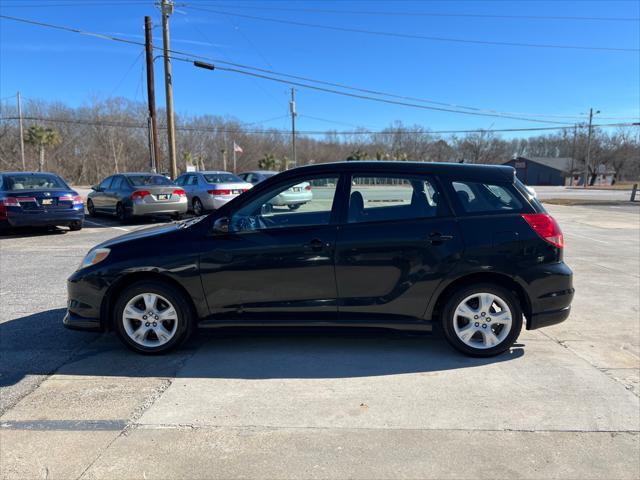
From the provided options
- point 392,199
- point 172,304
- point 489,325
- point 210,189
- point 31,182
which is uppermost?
point 31,182

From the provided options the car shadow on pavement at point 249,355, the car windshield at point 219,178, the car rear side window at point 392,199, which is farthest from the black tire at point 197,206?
the car rear side window at point 392,199

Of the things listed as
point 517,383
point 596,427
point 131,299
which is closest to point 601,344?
point 517,383

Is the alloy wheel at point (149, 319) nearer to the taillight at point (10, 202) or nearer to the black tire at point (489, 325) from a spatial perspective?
the black tire at point (489, 325)

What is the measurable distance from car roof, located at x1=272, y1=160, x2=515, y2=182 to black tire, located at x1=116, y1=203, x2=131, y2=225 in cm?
1128

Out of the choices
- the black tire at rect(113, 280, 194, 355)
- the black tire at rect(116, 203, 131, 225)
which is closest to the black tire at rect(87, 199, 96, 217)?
the black tire at rect(116, 203, 131, 225)

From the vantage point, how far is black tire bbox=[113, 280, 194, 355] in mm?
4074

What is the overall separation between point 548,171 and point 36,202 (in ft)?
309

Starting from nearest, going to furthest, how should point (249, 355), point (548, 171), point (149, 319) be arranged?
point (149, 319), point (249, 355), point (548, 171)

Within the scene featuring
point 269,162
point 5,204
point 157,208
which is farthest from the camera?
point 269,162

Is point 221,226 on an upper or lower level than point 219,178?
lower

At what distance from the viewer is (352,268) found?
3994 millimetres

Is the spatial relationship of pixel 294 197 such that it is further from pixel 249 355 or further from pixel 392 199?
pixel 249 355

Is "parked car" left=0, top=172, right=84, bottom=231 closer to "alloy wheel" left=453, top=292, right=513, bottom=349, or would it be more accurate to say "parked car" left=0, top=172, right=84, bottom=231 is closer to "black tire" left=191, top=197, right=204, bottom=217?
"black tire" left=191, top=197, right=204, bottom=217

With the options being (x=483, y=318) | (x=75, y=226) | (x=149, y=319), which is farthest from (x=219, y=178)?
(x=483, y=318)
